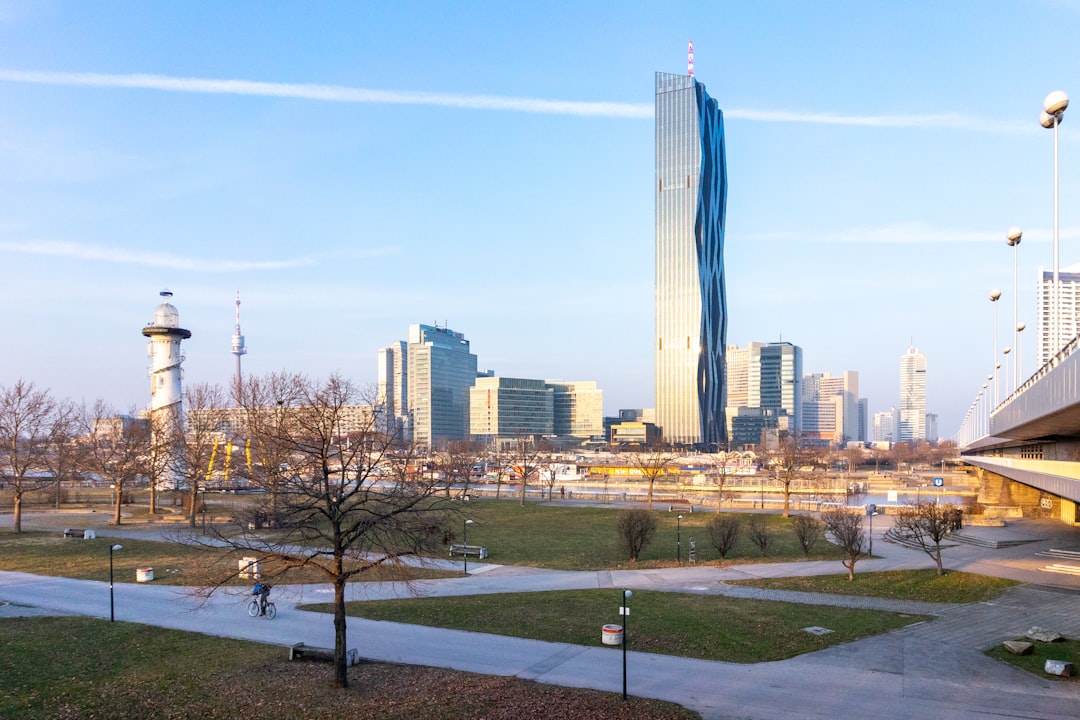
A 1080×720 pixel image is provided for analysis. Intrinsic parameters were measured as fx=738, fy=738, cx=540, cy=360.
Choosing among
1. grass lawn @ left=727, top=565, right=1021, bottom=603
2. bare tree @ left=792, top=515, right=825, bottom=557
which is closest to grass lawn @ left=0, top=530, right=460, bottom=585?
grass lawn @ left=727, top=565, right=1021, bottom=603

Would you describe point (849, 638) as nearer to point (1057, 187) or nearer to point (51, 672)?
point (1057, 187)

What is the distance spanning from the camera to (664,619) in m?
24.2

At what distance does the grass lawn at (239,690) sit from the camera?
51.9ft

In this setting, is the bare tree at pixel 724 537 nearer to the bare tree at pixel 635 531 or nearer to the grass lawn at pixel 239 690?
the bare tree at pixel 635 531

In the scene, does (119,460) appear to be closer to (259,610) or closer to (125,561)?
(125,561)

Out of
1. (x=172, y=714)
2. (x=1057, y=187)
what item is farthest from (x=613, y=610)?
(x=1057, y=187)

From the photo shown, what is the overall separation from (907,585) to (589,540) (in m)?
18.6

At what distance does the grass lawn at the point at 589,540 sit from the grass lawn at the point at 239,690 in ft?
57.9

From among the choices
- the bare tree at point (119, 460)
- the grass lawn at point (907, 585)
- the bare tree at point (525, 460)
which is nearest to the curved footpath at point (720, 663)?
the grass lawn at point (907, 585)

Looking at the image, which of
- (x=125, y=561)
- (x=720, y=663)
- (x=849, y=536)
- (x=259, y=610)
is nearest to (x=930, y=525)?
(x=849, y=536)

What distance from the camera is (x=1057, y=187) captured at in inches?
1137

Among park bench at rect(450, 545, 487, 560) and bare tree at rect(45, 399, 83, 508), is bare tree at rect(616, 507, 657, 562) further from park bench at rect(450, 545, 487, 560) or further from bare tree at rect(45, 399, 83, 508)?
bare tree at rect(45, 399, 83, 508)

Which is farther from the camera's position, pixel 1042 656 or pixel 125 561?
pixel 125 561

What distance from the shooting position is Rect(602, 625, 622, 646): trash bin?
21.3 m
